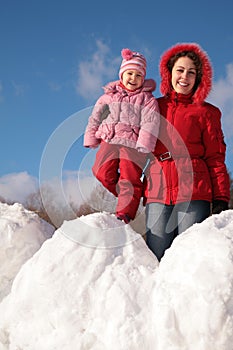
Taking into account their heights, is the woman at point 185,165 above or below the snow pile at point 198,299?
above

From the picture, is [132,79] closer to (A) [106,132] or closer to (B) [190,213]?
(A) [106,132]

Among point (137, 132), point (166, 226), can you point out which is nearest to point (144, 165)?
point (137, 132)

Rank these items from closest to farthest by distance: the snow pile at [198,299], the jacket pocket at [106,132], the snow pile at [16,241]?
the snow pile at [198,299]
the snow pile at [16,241]
the jacket pocket at [106,132]

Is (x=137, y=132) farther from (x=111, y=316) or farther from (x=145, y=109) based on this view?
(x=111, y=316)

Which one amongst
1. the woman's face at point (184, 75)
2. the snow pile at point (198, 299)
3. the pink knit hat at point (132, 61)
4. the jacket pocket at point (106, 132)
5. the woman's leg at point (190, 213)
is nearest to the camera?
the snow pile at point (198, 299)

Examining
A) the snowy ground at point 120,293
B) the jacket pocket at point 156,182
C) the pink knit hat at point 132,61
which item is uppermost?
the pink knit hat at point 132,61

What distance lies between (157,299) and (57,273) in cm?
75

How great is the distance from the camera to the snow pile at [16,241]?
12.0 feet

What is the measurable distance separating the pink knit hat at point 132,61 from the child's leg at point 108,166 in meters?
0.88

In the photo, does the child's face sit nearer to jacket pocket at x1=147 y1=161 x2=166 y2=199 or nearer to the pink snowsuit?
the pink snowsuit

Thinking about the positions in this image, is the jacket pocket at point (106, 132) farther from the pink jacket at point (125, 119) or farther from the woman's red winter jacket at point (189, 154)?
the woman's red winter jacket at point (189, 154)

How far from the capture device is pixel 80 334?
2635 millimetres

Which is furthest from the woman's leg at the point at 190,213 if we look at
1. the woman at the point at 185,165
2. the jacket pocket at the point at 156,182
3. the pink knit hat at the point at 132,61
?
the pink knit hat at the point at 132,61

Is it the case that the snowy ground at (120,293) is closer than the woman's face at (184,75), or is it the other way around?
the snowy ground at (120,293)
